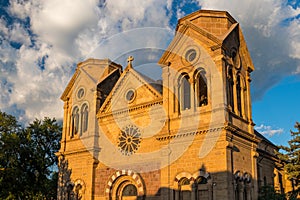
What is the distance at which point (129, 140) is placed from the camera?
1051 inches

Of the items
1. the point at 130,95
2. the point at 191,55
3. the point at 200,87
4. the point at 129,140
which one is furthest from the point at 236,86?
the point at 129,140

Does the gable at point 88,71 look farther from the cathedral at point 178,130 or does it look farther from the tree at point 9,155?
the tree at point 9,155

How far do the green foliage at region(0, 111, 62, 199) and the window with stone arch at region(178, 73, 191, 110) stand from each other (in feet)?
59.3

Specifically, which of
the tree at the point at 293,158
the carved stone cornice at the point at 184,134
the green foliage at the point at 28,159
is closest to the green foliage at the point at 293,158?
the tree at the point at 293,158

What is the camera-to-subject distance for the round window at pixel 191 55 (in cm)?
2444

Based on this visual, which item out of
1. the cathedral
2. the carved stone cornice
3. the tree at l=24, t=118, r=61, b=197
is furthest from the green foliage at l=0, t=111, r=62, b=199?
the carved stone cornice

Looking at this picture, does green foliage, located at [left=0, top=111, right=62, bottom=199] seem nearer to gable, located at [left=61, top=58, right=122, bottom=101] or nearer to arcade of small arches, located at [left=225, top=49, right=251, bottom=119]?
gable, located at [left=61, top=58, right=122, bottom=101]

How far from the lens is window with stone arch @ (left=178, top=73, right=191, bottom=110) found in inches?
963

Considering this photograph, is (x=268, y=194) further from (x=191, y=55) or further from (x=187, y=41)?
(x=187, y=41)

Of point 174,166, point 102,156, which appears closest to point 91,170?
point 102,156

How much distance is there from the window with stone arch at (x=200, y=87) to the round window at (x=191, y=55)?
3.42ft

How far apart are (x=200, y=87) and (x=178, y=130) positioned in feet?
14.4

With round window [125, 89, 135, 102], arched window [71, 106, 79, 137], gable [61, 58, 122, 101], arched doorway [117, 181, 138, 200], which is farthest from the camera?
gable [61, 58, 122, 101]

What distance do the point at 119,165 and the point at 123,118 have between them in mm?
3744
